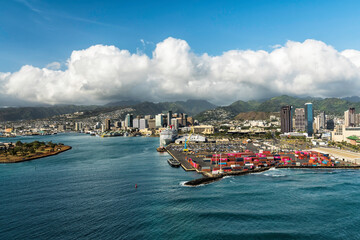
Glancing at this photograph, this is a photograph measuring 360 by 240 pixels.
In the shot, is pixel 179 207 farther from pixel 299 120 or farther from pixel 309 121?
pixel 299 120

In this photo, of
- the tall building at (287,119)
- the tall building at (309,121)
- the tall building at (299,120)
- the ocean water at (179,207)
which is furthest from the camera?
the tall building at (299,120)

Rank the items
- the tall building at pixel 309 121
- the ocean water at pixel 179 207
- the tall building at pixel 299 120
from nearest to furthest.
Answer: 1. the ocean water at pixel 179 207
2. the tall building at pixel 309 121
3. the tall building at pixel 299 120

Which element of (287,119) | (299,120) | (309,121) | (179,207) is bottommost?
(179,207)

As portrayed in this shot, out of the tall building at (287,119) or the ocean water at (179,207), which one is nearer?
the ocean water at (179,207)

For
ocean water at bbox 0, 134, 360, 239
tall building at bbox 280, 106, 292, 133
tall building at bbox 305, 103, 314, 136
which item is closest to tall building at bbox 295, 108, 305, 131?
tall building at bbox 280, 106, 292, 133

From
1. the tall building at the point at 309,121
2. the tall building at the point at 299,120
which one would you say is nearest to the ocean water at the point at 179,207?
the tall building at the point at 309,121

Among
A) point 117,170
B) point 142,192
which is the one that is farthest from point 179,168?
point 142,192

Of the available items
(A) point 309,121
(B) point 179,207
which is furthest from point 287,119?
(B) point 179,207

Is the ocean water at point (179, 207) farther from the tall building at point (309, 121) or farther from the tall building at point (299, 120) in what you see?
the tall building at point (299, 120)
